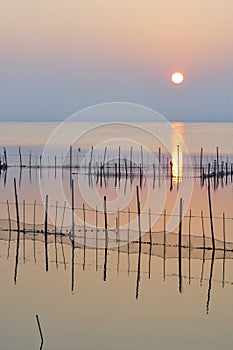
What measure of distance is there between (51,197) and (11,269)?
43.4ft

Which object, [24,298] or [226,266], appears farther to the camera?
[226,266]

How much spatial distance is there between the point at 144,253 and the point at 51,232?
2576 mm

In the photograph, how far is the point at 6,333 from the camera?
11.3 m

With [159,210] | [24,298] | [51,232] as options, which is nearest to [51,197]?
[159,210]

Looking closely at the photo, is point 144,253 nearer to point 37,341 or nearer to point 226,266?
point 226,266

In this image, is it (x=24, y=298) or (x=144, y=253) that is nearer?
(x=24, y=298)

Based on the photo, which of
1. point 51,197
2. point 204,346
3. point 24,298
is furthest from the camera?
point 51,197

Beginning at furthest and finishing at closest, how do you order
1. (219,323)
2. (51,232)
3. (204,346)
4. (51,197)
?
(51,197) < (51,232) < (219,323) < (204,346)

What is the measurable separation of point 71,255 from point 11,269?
4.32 feet

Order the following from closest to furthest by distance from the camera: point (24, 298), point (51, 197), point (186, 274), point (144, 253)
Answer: point (24, 298) → point (186, 274) → point (144, 253) → point (51, 197)

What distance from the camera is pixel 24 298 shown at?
1309 centimetres

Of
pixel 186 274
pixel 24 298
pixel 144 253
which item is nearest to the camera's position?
pixel 24 298

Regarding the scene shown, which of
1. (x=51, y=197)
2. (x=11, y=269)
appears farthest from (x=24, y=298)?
(x=51, y=197)

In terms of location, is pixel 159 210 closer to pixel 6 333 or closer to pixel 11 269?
pixel 11 269
